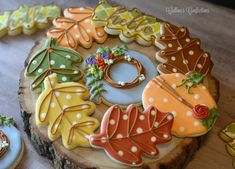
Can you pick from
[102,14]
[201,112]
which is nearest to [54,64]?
[102,14]

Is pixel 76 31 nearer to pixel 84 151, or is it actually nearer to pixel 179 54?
pixel 179 54

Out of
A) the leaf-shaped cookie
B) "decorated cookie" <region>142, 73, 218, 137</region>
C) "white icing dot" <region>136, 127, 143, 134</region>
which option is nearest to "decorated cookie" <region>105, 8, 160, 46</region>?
"decorated cookie" <region>142, 73, 218, 137</region>

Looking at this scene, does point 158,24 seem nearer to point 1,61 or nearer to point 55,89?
point 55,89

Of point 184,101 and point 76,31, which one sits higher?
point 76,31

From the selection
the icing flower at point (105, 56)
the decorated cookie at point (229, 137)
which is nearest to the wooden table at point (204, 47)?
the decorated cookie at point (229, 137)

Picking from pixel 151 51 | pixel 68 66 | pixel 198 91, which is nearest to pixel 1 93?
pixel 68 66

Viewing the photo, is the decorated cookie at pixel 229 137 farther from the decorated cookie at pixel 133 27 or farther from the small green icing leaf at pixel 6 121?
the small green icing leaf at pixel 6 121
